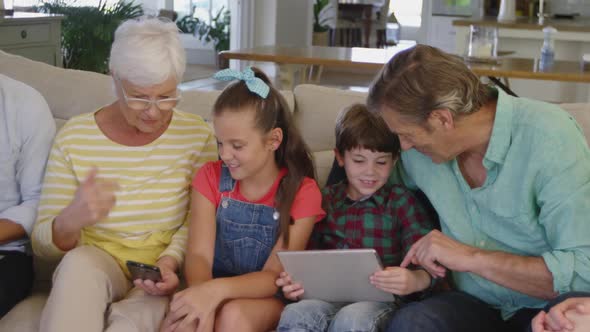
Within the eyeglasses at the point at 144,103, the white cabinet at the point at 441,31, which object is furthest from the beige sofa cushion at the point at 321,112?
the white cabinet at the point at 441,31

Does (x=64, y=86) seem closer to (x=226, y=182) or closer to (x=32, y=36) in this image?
(x=226, y=182)

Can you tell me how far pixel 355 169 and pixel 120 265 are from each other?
653mm

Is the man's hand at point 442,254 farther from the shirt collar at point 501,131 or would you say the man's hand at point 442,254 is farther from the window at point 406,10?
the window at point 406,10

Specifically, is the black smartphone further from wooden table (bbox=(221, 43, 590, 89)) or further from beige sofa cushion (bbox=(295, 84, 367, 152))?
wooden table (bbox=(221, 43, 590, 89))

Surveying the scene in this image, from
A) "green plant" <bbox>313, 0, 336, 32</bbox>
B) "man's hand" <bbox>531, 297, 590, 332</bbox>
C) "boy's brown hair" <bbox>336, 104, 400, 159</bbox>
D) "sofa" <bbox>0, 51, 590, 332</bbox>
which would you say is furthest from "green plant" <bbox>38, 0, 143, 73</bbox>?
"man's hand" <bbox>531, 297, 590, 332</bbox>

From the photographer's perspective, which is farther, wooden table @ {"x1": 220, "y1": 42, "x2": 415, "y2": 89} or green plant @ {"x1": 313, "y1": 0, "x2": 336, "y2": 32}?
green plant @ {"x1": 313, "y1": 0, "x2": 336, "y2": 32}

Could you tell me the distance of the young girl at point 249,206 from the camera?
5.97 ft

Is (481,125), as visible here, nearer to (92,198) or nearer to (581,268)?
(581,268)

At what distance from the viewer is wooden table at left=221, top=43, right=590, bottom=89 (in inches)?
147

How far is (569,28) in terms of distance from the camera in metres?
5.80

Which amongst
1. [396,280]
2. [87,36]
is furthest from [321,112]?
[87,36]

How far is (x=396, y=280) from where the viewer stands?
172 centimetres

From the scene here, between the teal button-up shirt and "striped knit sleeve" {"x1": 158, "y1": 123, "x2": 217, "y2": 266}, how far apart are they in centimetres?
58

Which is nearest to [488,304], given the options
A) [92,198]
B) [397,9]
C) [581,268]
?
[581,268]
